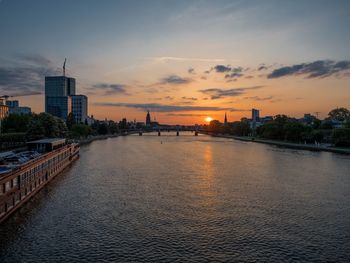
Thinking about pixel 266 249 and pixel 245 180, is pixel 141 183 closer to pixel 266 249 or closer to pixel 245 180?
pixel 245 180

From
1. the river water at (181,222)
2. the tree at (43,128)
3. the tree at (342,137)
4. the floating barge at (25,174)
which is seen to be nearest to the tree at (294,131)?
the tree at (342,137)

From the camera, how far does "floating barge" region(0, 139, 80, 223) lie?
3206cm

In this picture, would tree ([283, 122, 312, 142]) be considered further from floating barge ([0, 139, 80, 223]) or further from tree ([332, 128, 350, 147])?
floating barge ([0, 139, 80, 223])

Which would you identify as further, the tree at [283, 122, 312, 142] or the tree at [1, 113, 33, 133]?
the tree at [283, 122, 312, 142]

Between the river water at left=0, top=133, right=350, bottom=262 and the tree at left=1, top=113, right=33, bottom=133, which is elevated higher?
the tree at left=1, top=113, right=33, bottom=133

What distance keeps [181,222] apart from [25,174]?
18708 mm

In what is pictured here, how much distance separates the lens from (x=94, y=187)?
4856 cm

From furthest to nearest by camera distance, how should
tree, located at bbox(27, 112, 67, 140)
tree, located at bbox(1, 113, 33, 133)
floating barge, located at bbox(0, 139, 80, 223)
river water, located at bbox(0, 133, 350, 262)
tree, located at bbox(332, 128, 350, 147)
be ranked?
tree, located at bbox(1, 113, 33, 133) < tree, located at bbox(332, 128, 350, 147) < tree, located at bbox(27, 112, 67, 140) < floating barge, located at bbox(0, 139, 80, 223) < river water, located at bbox(0, 133, 350, 262)

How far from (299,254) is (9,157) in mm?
38961

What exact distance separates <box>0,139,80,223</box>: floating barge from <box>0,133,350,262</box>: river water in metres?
1.30

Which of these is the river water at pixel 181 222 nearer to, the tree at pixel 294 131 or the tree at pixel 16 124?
the tree at pixel 16 124

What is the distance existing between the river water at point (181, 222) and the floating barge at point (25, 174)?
1299mm

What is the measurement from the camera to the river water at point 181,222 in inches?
973

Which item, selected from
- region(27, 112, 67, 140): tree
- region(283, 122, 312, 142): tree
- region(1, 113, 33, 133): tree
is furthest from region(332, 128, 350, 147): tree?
region(1, 113, 33, 133): tree
